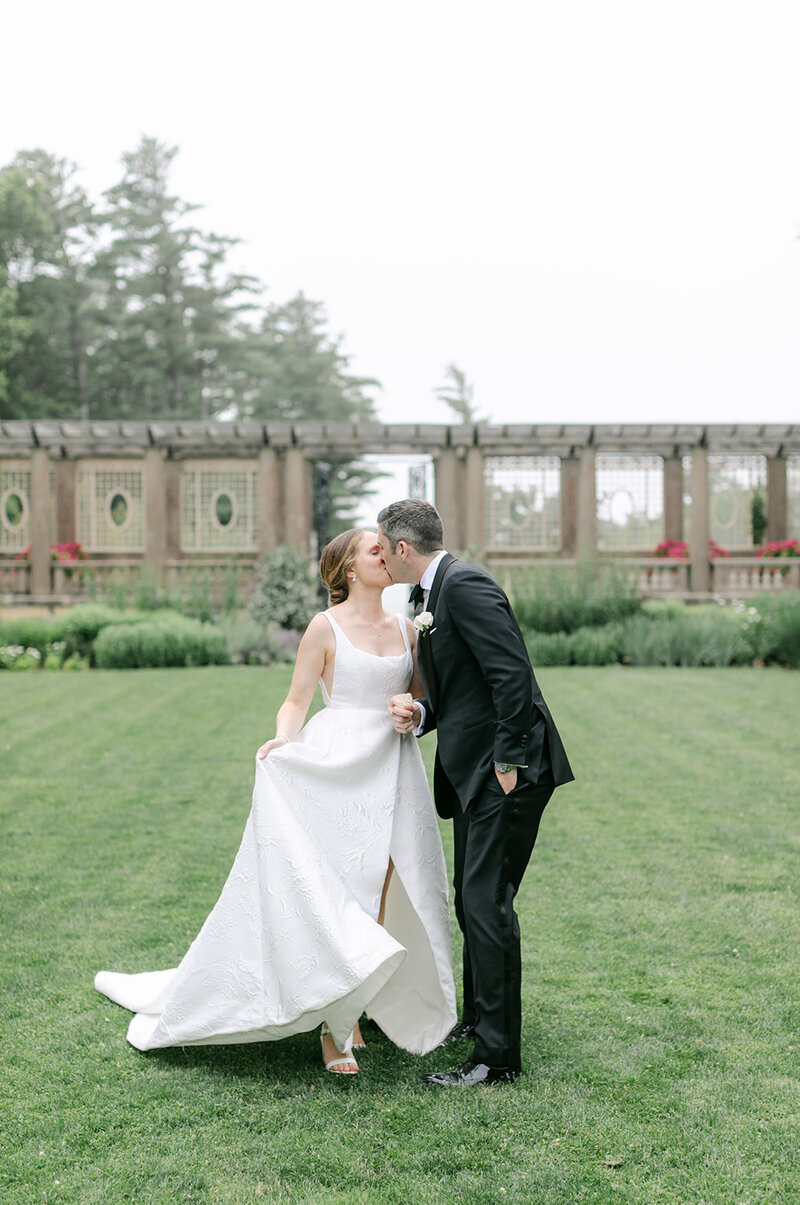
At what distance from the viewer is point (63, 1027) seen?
4.15 metres

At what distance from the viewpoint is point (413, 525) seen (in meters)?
3.84

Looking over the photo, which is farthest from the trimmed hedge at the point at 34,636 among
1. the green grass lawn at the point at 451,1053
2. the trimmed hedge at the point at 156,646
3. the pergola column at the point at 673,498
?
the pergola column at the point at 673,498

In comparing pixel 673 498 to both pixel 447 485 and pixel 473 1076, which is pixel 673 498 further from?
pixel 473 1076

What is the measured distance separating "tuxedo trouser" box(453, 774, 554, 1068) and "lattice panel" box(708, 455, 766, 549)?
19.2 m

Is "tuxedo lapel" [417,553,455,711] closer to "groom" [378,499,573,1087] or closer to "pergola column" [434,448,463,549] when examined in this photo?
"groom" [378,499,573,1087]

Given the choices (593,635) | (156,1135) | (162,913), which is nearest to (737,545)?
(593,635)

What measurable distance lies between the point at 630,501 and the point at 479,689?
1864 centimetres

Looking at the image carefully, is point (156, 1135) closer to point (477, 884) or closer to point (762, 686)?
point (477, 884)

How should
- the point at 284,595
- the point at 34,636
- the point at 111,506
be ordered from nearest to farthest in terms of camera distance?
the point at 34,636 → the point at 284,595 → the point at 111,506

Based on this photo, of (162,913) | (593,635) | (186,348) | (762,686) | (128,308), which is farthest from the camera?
(128,308)

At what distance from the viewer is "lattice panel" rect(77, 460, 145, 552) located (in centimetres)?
2117

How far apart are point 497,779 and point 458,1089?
1.05 metres

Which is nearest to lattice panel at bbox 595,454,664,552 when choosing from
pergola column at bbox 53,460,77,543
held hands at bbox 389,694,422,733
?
pergola column at bbox 53,460,77,543

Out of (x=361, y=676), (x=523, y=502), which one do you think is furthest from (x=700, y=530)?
(x=361, y=676)
